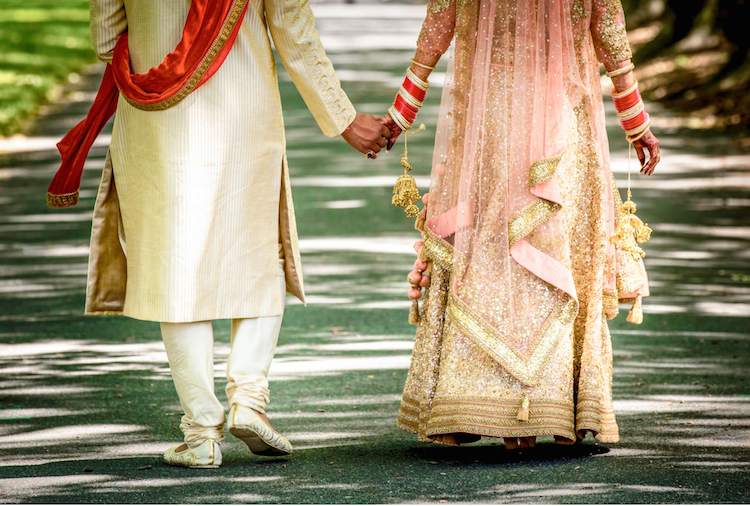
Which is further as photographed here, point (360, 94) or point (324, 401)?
point (360, 94)

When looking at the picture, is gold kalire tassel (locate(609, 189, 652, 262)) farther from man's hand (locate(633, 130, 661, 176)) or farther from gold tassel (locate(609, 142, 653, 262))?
man's hand (locate(633, 130, 661, 176))

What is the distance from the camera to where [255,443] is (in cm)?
456

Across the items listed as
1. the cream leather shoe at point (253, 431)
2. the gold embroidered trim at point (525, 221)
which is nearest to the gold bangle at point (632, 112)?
the gold embroidered trim at point (525, 221)

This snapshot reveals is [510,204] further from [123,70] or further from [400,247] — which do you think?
[400,247]

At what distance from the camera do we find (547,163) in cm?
471

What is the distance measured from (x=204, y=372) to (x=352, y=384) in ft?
4.90

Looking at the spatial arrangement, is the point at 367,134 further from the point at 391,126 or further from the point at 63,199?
the point at 63,199

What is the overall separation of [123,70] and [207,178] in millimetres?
522

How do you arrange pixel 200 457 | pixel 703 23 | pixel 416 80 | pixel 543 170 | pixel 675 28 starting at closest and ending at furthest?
pixel 200 457 → pixel 543 170 → pixel 416 80 → pixel 703 23 → pixel 675 28

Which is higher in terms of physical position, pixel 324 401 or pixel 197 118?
pixel 197 118

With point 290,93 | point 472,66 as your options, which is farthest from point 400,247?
point 290,93

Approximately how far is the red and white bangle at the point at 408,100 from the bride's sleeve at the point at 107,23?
44.5 inches

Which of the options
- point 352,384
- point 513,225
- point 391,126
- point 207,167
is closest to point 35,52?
point 352,384

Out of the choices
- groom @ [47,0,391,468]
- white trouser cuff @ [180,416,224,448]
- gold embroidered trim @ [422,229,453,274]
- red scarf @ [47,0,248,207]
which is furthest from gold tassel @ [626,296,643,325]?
red scarf @ [47,0,248,207]
